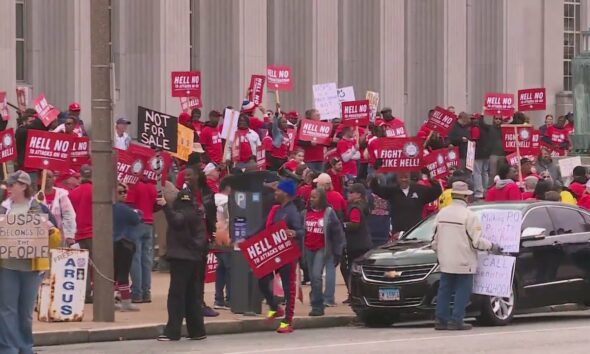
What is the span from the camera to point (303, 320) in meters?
21.5

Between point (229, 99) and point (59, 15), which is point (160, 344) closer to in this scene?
point (59, 15)

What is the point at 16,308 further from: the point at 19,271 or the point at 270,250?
the point at 270,250

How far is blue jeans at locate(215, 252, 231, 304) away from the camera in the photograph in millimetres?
21875

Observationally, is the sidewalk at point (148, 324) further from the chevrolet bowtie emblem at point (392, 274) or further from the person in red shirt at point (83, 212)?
the chevrolet bowtie emblem at point (392, 274)

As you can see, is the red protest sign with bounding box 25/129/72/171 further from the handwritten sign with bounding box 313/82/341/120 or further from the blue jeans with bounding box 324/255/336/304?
the handwritten sign with bounding box 313/82/341/120

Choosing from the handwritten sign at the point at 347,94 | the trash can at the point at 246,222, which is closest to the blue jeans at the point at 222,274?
the trash can at the point at 246,222

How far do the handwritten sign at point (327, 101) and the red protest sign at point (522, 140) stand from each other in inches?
130

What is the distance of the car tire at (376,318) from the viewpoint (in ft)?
70.8

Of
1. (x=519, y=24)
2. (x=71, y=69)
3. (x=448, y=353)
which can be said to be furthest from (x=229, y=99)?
(x=448, y=353)

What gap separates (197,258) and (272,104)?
2064 cm

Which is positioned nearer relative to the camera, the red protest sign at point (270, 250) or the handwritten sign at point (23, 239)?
the handwritten sign at point (23, 239)

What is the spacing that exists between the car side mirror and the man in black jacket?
8.46 feet

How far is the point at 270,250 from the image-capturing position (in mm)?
20453

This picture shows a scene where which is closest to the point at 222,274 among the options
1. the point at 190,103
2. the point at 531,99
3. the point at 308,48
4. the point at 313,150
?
the point at 313,150
